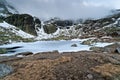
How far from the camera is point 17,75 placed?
61.9 feet

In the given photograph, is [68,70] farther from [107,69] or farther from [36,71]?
[107,69]

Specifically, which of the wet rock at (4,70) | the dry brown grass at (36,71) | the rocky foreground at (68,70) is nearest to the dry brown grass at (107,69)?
the rocky foreground at (68,70)

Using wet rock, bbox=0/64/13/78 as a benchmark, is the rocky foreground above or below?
below

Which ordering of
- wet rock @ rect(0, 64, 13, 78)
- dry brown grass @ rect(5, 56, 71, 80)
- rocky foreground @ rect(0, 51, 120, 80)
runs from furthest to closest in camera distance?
wet rock @ rect(0, 64, 13, 78), rocky foreground @ rect(0, 51, 120, 80), dry brown grass @ rect(5, 56, 71, 80)

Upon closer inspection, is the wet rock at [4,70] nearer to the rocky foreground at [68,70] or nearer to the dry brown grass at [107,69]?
the rocky foreground at [68,70]

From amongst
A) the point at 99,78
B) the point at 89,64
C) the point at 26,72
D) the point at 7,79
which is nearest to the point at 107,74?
the point at 99,78

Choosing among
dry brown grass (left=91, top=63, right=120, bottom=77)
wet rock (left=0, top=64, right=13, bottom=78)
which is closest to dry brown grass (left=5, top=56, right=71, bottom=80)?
wet rock (left=0, top=64, right=13, bottom=78)

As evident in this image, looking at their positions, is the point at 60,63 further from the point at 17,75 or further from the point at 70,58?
the point at 17,75

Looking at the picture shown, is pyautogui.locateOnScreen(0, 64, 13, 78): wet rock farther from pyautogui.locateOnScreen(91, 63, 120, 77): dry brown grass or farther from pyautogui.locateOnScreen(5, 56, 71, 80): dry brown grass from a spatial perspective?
pyautogui.locateOnScreen(91, 63, 120, 77): dry brown grass

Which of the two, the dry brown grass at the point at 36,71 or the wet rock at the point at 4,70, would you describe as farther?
the wet rock at the point at 4,70

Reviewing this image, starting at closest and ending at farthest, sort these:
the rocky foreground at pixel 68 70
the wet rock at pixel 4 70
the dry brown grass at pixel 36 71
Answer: the dry brown grass at pixel 36 71
the rocky foreground at pixel 68 70
the wet rock at pixel 4 70

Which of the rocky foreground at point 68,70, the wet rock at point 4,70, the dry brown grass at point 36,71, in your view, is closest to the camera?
the dry brown grass at point 36,71

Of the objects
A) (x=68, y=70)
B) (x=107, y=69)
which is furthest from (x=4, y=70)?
(x=107, y=69)

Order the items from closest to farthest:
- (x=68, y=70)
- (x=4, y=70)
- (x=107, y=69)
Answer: (x=68, y=70)
(x=4, y=70)
(x=107, y=69)
